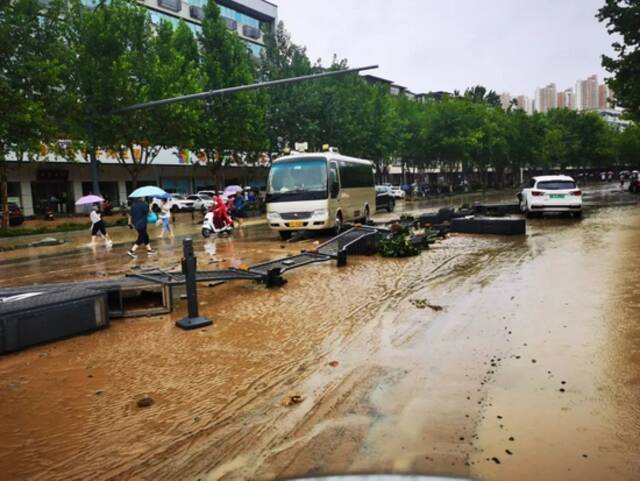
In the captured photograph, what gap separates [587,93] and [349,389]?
220978 millimetres

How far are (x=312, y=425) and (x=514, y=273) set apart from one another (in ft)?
22.9

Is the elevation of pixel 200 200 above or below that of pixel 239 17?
below

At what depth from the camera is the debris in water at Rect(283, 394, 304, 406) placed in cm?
455

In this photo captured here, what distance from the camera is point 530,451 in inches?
143

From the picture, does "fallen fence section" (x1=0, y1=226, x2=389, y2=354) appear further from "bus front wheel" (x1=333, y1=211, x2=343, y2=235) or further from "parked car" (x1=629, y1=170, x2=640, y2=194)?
"parked car" (x1=629, y1=170, x2=640, y2=194)

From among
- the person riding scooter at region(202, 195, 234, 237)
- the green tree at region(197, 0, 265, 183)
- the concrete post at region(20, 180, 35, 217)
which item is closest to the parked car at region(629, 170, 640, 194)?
the green tree at region(197, 0, 265, 183)

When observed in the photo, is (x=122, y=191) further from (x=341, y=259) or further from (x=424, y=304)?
(x=424, y=304)

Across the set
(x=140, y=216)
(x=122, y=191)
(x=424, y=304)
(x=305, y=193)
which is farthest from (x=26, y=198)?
(x=424, y=304)

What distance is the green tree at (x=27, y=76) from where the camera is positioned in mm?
22062

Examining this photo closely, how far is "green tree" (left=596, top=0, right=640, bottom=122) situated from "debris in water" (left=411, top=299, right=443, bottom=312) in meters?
26.9

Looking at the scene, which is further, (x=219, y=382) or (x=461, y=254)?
(x=461, y=254)

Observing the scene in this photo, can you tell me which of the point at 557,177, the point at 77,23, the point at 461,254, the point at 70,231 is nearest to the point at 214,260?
the point at 461,254

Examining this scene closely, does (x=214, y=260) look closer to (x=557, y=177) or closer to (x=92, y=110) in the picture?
(x=557, y=177)

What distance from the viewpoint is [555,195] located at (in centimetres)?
2103
